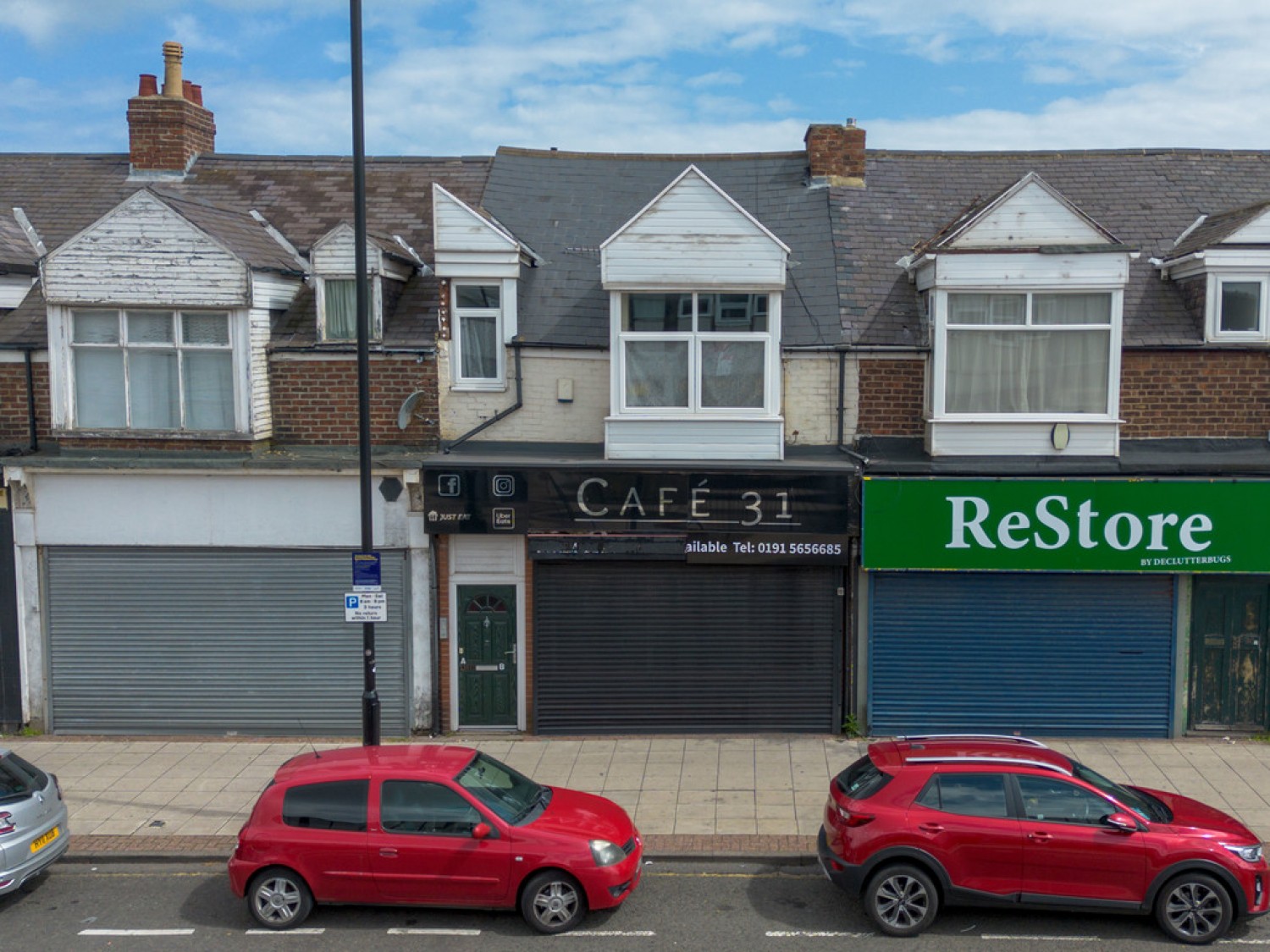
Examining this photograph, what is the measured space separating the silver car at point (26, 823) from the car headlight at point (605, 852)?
16.0 feet

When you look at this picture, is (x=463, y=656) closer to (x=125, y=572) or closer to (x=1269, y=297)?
(x=125, y=572)

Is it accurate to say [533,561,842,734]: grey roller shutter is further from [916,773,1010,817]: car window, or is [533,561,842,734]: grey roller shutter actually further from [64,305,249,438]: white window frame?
[916,773,1010,817]: car window

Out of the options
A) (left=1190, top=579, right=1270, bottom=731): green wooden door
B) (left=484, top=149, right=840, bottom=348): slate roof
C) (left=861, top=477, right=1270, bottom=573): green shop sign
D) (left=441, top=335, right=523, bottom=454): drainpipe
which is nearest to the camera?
(left=861, top=477, right=1270, bottom=573): green shop sign

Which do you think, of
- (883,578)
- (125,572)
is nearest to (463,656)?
(125,572)

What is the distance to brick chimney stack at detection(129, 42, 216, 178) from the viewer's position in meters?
18.2

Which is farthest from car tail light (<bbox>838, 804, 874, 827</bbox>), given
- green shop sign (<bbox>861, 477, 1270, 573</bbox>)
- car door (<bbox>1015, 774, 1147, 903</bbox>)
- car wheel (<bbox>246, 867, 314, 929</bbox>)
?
green shop sign (<bbox>861, 477, 1270, 573</bbox>)

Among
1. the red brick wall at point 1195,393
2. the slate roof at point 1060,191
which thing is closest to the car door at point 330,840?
the slate roof at point 1060,191

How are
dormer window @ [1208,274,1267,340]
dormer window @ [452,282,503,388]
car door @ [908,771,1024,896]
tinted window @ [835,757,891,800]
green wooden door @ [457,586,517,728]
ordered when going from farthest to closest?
dormer window @ [452,282,503,388], green wooden door @ [457,586,517,728], dormer window @ [1208,274,1267,340], tinted window @ [835,757,891,800], car door @ [908,771,1024,896]

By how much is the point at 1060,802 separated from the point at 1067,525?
5429mm

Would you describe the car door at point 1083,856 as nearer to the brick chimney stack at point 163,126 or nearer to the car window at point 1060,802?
the car window at point 1060,802

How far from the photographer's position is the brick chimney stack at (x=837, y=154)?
55.7ft

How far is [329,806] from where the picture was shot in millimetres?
9242

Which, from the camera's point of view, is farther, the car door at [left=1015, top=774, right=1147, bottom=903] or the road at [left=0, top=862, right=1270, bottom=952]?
the road at [left=0, top=862, right=1270, bottom=952]

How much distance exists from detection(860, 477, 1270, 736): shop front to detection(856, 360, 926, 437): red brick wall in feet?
4.25
